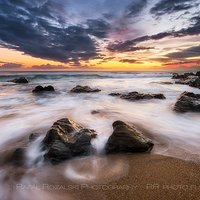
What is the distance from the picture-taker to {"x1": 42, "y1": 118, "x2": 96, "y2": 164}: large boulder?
3918mm

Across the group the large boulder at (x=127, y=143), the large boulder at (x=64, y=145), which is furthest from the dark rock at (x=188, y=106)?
the large boulder at (x=64, y=145)

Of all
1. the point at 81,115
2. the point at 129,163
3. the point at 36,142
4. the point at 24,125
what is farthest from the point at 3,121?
the point at 129,163

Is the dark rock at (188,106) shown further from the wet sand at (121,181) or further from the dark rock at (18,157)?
the dark rock at (18,157)

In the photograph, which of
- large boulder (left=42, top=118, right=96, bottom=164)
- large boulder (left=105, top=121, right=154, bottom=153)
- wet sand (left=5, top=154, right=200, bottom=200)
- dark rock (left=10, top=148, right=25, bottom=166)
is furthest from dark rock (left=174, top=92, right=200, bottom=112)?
dark rock (left=10, top=148, right=25, bottom=166)

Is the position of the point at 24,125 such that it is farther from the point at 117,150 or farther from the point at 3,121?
the point at 117,150

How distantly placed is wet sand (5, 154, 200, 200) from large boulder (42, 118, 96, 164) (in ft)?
0.57

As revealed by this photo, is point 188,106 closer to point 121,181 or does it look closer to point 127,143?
point 127,143

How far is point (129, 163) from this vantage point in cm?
382

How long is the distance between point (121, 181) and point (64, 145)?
1.29 m

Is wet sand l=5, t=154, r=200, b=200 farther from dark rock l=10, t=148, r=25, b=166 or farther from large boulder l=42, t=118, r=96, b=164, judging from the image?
dark rock l=10, t=148, r=25, b=166

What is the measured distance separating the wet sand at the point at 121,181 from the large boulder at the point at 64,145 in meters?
0.17

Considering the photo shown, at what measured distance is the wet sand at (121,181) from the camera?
299cm

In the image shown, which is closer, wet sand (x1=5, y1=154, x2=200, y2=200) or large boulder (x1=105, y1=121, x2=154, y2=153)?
wet sand (x1=5, y1=154, x2=200, y2=200)

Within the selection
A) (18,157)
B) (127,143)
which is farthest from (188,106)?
(18,157)
